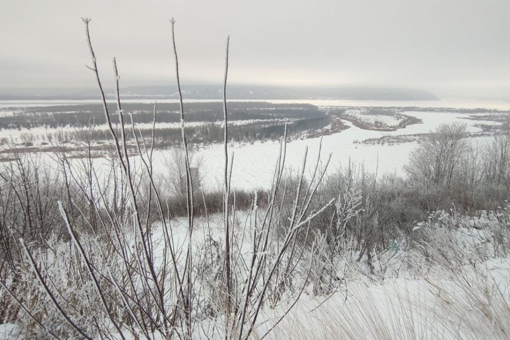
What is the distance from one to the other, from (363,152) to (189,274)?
140 feet

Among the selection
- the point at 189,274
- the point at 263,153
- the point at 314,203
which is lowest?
the point at 263,153

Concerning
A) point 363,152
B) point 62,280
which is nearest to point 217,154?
point 363,152

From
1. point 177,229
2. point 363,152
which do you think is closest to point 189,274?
point 177,229

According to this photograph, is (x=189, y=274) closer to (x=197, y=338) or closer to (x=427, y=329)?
(x=197, y=338)

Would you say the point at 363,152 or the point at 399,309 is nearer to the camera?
the point at 399,309

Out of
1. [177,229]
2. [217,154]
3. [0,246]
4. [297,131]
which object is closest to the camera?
[0,246]

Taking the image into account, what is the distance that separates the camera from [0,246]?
269cm

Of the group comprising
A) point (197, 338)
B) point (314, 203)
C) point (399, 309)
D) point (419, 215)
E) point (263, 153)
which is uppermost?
point (399, 309)

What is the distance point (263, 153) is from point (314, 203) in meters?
36.8

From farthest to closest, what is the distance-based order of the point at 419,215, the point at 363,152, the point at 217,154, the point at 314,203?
the point at 217,154 < the point at 363,152 < the point at 419,215 < the point at 314,203

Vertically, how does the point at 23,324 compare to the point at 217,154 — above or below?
above

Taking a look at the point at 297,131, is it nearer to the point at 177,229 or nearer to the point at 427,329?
the point at 177,229

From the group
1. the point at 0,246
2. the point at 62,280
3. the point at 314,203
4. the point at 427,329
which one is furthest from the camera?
the point at 314,203

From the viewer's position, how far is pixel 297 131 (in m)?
62.2
